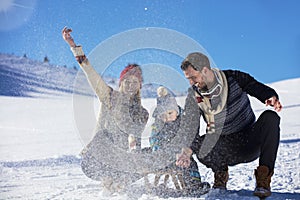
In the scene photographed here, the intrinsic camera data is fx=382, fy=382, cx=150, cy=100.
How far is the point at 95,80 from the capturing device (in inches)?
96.7

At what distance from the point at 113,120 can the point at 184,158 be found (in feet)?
1.88

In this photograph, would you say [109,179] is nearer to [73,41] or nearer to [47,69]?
[73,41]

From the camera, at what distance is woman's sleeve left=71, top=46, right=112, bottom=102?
2451 mm

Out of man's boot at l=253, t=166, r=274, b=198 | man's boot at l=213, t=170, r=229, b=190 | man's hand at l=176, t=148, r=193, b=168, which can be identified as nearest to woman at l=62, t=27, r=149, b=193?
man's hand at l=176, t=148, r=193, b=168

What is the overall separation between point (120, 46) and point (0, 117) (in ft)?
30.7

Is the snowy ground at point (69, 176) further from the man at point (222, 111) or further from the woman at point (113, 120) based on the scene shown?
the man at point (222, 111)

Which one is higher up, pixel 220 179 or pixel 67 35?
pixel 67 35

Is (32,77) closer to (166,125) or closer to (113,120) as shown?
(113,120)

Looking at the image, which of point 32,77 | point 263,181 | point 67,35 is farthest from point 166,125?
point 32,77

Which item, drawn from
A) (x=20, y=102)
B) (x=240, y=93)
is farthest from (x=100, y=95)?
(x=20, y=102)

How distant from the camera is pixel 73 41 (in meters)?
2.59

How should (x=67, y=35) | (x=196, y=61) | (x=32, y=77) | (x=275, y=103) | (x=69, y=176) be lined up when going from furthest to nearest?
(x=32, y=77)
(x=69, y=176)
(x=67, y=35)
(x=196, y=61)
(x=275, y=103)

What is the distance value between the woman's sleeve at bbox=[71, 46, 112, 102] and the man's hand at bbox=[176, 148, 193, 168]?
635mm

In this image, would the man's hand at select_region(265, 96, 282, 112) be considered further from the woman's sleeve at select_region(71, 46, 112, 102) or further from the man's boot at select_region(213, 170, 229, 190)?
the woman's sleeve at select_region(71, 46, 112, 102)
